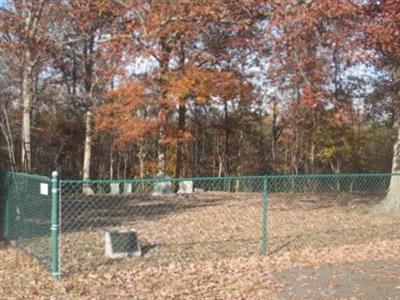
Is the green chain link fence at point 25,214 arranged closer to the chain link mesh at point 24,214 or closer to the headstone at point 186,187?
the chain link mesh at point 24,214

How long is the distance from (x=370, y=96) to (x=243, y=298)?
15978 millimetres

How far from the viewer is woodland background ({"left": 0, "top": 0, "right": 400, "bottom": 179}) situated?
13594mm

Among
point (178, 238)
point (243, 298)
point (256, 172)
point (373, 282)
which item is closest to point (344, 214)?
point (178, 238)

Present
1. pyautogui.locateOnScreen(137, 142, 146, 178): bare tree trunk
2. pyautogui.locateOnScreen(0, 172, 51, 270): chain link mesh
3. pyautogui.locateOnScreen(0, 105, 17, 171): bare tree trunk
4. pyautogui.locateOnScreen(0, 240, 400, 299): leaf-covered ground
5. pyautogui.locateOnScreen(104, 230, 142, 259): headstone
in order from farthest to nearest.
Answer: pyautogui.locateOnScreen(137, 142, 146, 178): bare tree trunk < pyautogui.locateOnScreen(0, 105, 17, 171): bare tree trunk < pyautogui.locateOnScreen(0, 172, 51, 270): chain link mesh < pyautogui.locateOnScreen(104, 230, 142, 259): headstone < pyautogui.locateOnScreen(0, 240, 400, 299): leaf-covered ground

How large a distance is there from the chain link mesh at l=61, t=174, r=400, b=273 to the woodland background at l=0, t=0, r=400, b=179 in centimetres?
234

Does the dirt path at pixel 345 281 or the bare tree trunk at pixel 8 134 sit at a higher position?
the bare tree trunk at pixel 8 134

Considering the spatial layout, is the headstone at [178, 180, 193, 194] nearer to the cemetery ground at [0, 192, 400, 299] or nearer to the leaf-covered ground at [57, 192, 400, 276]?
the leaf-covered ground at [57, 192, 400, 276]

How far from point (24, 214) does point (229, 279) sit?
4070mm

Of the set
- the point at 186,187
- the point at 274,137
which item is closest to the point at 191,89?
the point at 186,187

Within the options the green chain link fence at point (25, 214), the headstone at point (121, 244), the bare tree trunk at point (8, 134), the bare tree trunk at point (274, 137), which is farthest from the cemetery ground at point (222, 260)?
the bare tree trunk at point (274, 137)

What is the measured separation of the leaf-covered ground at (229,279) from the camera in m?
6.77

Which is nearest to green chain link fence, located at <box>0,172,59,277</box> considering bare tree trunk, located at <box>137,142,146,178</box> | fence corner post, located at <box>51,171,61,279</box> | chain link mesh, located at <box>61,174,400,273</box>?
chain link mesh, located at <box>61,174,400,273</box>

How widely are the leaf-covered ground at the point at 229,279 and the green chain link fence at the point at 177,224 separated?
1.16ft

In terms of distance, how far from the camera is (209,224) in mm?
12281
